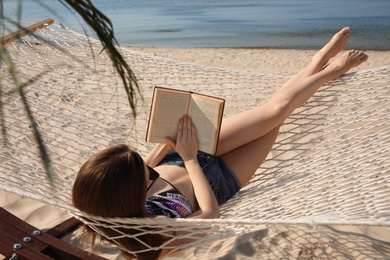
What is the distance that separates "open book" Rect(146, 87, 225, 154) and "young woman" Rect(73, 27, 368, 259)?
2 cm

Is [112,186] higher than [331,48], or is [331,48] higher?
[331,48]

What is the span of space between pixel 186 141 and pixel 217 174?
0.19 m

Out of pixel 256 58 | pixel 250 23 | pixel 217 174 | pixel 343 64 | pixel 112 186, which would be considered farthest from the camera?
pixel 250 23

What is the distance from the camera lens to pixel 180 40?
871cm

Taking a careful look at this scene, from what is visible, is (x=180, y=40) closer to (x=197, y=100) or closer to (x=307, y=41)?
(x=307, y=41)

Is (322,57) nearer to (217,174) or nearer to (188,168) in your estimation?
(217,174)

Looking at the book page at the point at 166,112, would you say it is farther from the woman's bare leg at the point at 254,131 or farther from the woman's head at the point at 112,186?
the woman's head at the point at 112,186

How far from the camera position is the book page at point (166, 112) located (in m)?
1.68

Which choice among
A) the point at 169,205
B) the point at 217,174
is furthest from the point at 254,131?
the point at 169,205

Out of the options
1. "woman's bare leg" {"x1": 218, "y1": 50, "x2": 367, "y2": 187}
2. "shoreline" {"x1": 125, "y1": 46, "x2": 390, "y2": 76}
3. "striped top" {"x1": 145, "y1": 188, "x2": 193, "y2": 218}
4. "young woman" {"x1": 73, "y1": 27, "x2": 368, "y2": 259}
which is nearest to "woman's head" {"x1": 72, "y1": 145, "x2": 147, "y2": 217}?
"young woman" {"x1": 73, "y1": 27, "x2": 368, "y2": 259}

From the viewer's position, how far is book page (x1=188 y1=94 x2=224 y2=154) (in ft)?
5.53

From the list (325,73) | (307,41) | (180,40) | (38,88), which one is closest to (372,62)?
(307,41)

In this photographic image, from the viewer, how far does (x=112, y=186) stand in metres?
1.35

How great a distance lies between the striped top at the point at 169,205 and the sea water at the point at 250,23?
4.84 meters
